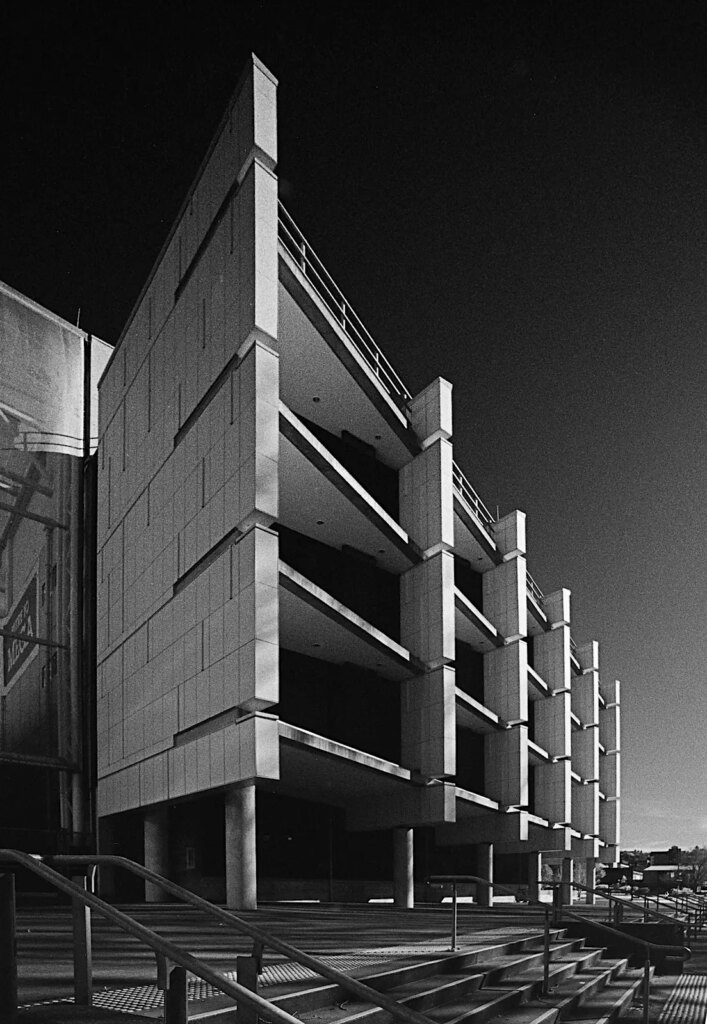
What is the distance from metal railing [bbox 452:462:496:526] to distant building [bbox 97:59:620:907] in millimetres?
222

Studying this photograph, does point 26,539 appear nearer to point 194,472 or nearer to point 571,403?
point 194,472

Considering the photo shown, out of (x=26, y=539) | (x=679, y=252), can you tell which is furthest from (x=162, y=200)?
(x=679, y=252)

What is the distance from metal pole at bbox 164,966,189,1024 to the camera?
4.70 meters

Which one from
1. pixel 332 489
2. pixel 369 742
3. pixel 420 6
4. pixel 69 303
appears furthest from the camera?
pixel 69 303

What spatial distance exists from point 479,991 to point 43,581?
960 inches

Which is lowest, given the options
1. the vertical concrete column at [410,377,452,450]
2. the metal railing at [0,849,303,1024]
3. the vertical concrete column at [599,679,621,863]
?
the vertical concrete column at [599,679,621,863]

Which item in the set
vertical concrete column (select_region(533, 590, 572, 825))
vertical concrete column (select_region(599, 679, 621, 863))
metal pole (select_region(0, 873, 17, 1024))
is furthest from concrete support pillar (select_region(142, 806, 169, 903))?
vertical concrete column (select_region(599, 679, 621, 863))

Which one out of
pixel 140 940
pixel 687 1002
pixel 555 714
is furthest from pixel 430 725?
pixel 140 940

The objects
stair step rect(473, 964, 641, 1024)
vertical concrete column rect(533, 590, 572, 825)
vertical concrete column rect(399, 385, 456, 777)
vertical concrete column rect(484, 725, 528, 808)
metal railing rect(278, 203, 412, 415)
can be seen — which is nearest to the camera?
stair step rect(473, 964, 641, 1024)

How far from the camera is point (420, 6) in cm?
2903

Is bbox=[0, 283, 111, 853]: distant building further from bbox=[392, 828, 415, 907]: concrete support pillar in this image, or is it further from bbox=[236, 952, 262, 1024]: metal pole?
bbox=[236, 952, 262, 1024]: metal pole

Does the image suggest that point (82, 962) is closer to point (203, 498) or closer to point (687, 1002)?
point (687, 1002)

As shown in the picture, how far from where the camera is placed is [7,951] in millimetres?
5035

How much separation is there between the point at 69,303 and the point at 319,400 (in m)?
10.1
